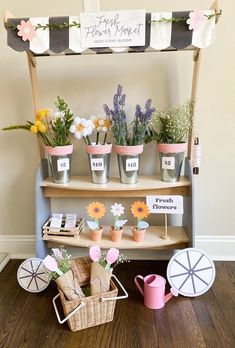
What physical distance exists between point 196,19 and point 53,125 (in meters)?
0.86

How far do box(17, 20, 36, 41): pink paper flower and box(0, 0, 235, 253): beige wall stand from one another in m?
0.40

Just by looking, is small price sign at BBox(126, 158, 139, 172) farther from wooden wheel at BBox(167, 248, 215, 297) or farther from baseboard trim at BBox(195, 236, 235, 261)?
baseboard trim at BBox(195, 236, 235, 261)

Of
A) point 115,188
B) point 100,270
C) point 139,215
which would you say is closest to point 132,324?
point 100,270

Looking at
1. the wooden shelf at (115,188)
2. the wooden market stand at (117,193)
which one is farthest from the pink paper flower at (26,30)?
the wooden shelf at (115,188)

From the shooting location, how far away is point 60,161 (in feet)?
5.14

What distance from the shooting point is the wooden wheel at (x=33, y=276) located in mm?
1583

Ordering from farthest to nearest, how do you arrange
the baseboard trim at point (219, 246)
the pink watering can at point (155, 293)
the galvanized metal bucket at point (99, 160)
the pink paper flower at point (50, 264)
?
the baseboard trim at point (219, 246) → the galvanized metal bucket at point (99, 160) → the pink watering can at point (155, 293) → the pink paper flower at point (50, 264)

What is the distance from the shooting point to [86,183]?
1.63 metres

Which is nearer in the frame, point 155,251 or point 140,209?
point 140,209

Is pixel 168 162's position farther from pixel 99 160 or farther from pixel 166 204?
pixel 99 160

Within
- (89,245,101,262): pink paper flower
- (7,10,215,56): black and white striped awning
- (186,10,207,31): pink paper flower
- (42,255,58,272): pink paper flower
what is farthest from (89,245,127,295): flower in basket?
(186,10,207,31): pink paper flower

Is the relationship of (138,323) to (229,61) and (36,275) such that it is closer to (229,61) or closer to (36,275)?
(36,275)

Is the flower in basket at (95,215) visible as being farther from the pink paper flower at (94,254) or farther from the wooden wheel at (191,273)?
A: the wooden wheel at (191,273)

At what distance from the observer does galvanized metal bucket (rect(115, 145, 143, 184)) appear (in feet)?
5.01
